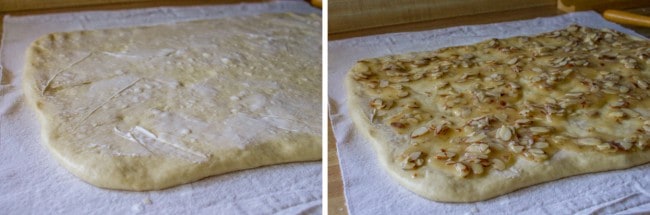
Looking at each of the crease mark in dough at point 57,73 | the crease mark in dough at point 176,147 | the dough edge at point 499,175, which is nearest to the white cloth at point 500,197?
the dough edge at point 499,175

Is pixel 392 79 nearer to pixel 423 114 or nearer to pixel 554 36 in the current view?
pixel 423 114

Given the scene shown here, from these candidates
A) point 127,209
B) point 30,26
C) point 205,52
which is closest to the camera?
point 127,209

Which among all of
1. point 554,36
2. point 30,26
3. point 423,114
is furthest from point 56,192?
point 554,36

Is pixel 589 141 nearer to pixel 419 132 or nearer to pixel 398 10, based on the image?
pixel 419 132

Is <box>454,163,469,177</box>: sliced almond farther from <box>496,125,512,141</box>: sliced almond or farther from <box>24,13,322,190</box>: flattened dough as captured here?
<box>24,13,322,190</box>: flattened dough

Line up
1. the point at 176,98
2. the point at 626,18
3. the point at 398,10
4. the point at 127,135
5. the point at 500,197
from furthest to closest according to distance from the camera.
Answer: the point at 626,18, the point at 398,10, the point at 176,98, the point at 127,135, the point at 500,197

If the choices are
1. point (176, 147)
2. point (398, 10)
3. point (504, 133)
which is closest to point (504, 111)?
point (504, 133)

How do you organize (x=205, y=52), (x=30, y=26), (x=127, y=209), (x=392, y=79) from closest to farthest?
1. (x=127, y=209)
2. (x=392, y=79)
3. (x=205, y=52)
4. (x=30, y=26)
